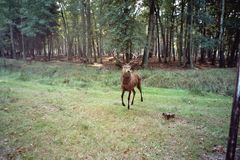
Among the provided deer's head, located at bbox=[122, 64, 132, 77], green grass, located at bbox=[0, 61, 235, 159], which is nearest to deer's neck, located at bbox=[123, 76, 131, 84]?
deer's head, located at bbox=[122, 64, 132, 77]

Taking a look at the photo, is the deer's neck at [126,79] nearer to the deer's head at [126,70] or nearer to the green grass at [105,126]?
the deer's head at [126,70]

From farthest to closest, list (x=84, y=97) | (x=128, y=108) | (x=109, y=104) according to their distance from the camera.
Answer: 1. (x=84, y=97)
2. (x=109, y=104)
3. (x=128, y=108)

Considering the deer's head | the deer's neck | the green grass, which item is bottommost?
the green grass

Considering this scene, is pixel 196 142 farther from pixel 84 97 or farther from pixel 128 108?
pixel 84 97

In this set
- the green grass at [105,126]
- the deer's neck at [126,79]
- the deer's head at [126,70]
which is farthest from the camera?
the deer's neck at [126,79]

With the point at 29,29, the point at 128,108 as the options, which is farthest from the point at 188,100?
the point at 29,29

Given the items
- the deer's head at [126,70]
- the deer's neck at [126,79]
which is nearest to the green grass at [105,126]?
the deer's neck at [126,79]

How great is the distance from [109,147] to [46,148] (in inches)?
65.4

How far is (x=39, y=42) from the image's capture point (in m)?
45.1

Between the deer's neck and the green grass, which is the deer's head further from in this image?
the green grass

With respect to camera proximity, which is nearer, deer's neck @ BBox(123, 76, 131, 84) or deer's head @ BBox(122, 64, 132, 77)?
deer's head @ BBox(122, 64, 132, 77)

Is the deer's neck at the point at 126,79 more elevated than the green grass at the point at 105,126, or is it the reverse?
the deer's neck at the point at 126,79

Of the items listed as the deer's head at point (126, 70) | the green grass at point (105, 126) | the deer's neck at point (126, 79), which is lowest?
the green grass at point (105, 126)

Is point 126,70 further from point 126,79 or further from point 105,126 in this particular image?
point 105,126
